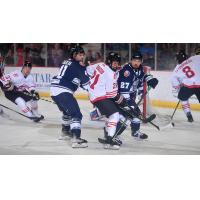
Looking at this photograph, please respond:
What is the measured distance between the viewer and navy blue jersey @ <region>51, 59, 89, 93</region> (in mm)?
3445

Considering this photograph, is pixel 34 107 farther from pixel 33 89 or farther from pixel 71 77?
pixel 71 77

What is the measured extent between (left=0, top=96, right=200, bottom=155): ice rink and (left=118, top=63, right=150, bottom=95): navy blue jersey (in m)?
0.28

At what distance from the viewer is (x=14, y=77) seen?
12.1ft

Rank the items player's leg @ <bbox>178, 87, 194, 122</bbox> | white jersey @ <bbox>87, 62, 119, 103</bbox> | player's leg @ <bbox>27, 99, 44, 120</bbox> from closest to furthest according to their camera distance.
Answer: white jersey @ <bbox>87, 62, 119, 103</bbox>
player's leg @ <bbox>178, 87, 194, 122</bbox>
player's leg @ <bbox>27, 99, 44, 120</bbox>

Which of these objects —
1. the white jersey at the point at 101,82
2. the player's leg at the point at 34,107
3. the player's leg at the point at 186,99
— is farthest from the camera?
the player's leg at the point at 34,107

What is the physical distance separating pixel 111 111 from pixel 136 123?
23 centimetres

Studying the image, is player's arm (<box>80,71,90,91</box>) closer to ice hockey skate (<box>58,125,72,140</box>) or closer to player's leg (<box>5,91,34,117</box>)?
ice hockey skate (<box>58,125,72,140</box>)

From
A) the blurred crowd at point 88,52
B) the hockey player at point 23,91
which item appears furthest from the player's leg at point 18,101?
the blurred crowd at point 88,52

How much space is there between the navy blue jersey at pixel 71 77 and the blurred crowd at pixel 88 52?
0.07 metres

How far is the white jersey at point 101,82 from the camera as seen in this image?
3402 mm

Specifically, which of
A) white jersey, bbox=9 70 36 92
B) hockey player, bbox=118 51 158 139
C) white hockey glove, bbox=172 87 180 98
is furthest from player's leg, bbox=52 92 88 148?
white hockey glove, bbox=172 87 180 98

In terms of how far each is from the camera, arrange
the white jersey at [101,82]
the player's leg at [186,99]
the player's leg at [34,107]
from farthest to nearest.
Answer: the player's leg at [34,107] → the player's leg at [186,99] → the white jersey at [101,82]

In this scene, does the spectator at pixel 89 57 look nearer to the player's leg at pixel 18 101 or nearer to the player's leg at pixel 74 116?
the player's leg at pixel 74 116
